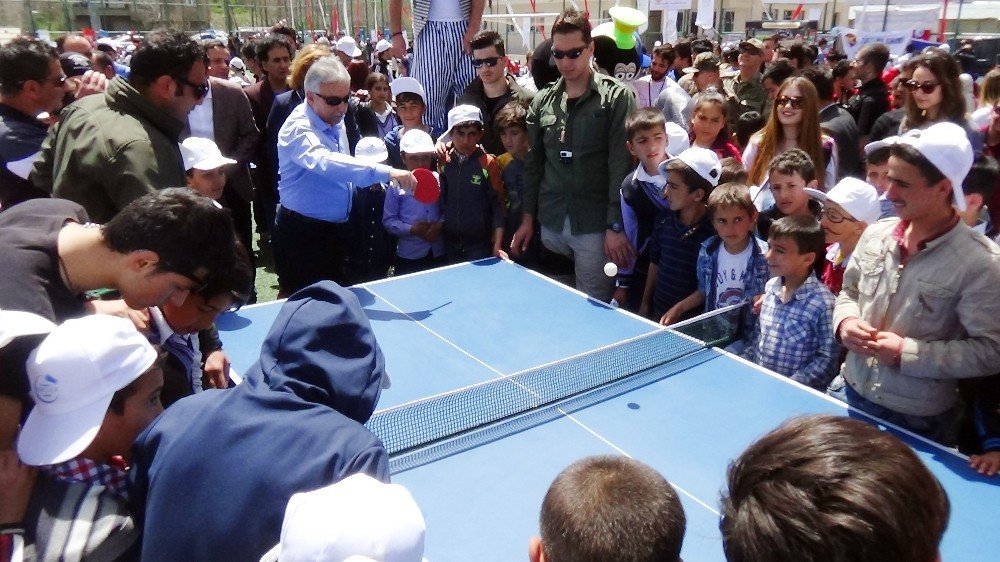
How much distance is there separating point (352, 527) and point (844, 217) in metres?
3.40

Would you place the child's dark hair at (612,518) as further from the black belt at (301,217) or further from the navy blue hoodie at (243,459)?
the black belt at (301,217)

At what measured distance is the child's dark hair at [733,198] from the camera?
3898mm

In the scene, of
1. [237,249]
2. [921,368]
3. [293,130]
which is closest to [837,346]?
[921,368]

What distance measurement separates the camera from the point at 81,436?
5.57 feet

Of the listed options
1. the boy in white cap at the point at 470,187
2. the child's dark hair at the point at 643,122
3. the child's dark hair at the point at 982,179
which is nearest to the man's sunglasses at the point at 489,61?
the boy in white cap at the point at 470,187

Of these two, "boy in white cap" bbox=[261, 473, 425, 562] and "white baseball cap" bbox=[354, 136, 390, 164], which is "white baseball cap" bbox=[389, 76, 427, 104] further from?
"boy in white cap" bbox=[261, 473, 425, 562]

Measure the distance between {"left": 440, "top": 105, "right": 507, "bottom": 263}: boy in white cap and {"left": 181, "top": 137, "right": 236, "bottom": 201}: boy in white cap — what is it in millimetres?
1827

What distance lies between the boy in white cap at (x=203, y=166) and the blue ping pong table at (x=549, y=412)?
0.85 meters

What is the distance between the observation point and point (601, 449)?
2.85m

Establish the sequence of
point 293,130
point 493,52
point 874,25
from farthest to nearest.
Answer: point 874,25, point 493,52, point 293,130

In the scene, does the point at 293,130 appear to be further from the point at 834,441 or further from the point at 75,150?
the point at 834,441

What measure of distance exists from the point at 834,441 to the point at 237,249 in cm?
216

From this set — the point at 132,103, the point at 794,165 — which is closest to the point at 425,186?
the point at 132,103

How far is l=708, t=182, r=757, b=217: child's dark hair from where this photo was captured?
390 centimetres
